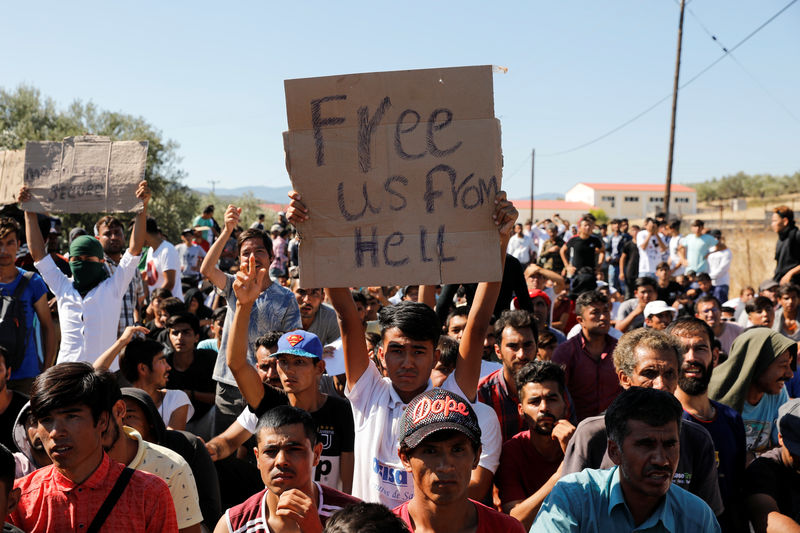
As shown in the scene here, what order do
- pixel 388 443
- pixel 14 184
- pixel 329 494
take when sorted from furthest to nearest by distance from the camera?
pixel 14 184
pixel 388 443
pixel 329 494

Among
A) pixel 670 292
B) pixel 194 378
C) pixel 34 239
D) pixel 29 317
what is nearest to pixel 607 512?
pixel 194 378

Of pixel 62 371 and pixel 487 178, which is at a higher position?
pixel 487 178

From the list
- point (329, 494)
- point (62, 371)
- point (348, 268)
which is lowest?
point (329, 494)

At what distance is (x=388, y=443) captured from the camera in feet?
10.9

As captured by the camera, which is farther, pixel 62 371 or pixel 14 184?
pixel 14 184

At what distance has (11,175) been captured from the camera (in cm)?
639

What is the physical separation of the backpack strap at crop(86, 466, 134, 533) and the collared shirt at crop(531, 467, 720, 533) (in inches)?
61.0

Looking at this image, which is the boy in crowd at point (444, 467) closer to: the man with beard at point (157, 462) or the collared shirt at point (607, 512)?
the collared shirt at point (607, 512)

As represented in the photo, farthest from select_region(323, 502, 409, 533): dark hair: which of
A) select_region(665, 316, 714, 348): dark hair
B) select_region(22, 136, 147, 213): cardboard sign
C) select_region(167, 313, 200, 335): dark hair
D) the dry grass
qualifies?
the dry grass

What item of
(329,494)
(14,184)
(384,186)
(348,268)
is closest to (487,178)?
(384,186)

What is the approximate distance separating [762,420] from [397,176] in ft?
11.2

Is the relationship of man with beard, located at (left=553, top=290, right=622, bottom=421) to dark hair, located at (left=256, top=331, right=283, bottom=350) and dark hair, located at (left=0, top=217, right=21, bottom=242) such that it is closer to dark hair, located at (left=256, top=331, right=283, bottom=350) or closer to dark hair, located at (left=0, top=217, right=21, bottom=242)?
dark hair, located at (left=256, top=331, right=283, bottom=350)

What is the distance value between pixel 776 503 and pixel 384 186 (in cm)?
248

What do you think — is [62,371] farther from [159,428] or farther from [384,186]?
[384,186]
